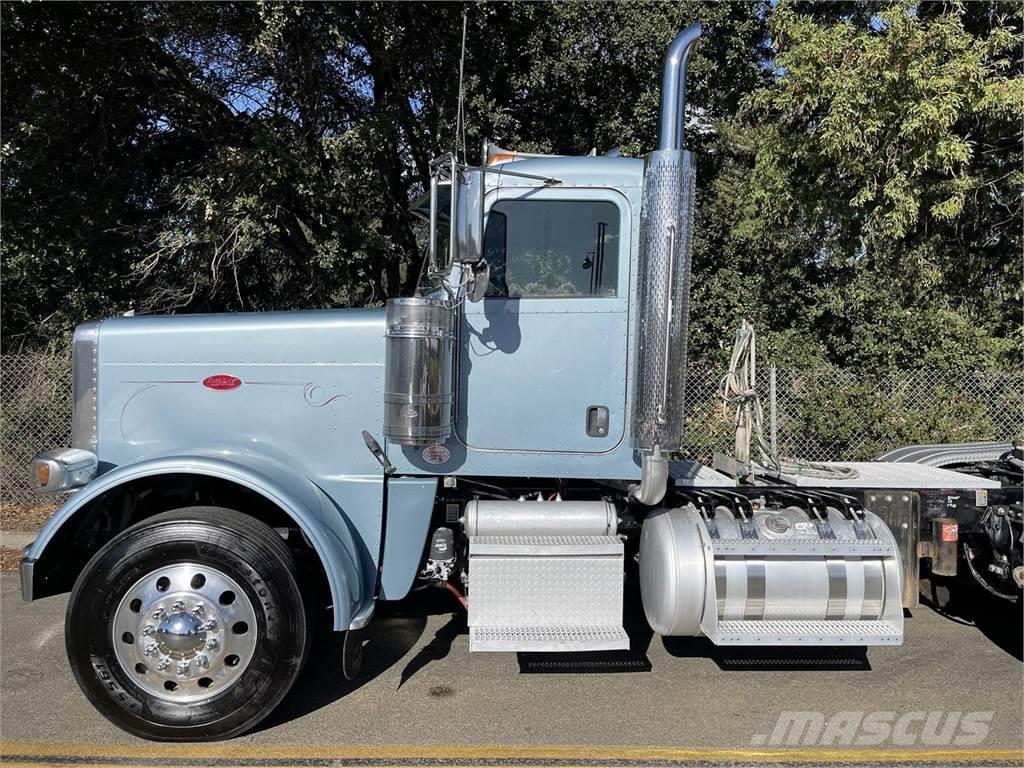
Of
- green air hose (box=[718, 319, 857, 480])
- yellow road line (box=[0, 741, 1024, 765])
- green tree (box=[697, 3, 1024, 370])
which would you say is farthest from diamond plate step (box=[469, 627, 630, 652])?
green tree (box=[697, 3, 1024, 370])

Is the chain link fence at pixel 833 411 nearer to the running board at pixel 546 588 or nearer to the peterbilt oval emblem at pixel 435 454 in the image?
the running board at pixel 546 588

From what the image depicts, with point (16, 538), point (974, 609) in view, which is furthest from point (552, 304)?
point (16, 538)

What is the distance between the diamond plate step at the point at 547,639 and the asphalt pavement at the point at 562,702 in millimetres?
350

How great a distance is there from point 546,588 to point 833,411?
18.5 feet

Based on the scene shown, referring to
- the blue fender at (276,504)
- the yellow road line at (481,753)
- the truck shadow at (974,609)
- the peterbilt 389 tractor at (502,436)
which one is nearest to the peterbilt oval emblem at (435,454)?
the peterbilt 389 tractor at (502,436)

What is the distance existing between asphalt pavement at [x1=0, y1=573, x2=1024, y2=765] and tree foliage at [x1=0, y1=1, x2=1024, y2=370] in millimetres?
4833

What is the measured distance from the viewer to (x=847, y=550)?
159 inches

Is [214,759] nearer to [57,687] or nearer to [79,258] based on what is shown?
[57,687]

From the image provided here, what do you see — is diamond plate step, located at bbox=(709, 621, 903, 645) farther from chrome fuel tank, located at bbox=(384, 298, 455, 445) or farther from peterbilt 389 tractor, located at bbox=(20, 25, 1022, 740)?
chrome fuel tank, located at bbox=(384, 298, 455, 445)

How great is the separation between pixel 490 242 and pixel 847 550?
239cm

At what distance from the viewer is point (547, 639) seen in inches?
152

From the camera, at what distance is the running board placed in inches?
156

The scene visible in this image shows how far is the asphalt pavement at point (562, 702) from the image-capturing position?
3553mm

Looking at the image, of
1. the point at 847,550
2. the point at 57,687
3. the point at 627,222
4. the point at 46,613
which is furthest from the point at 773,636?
the point at 46,613
